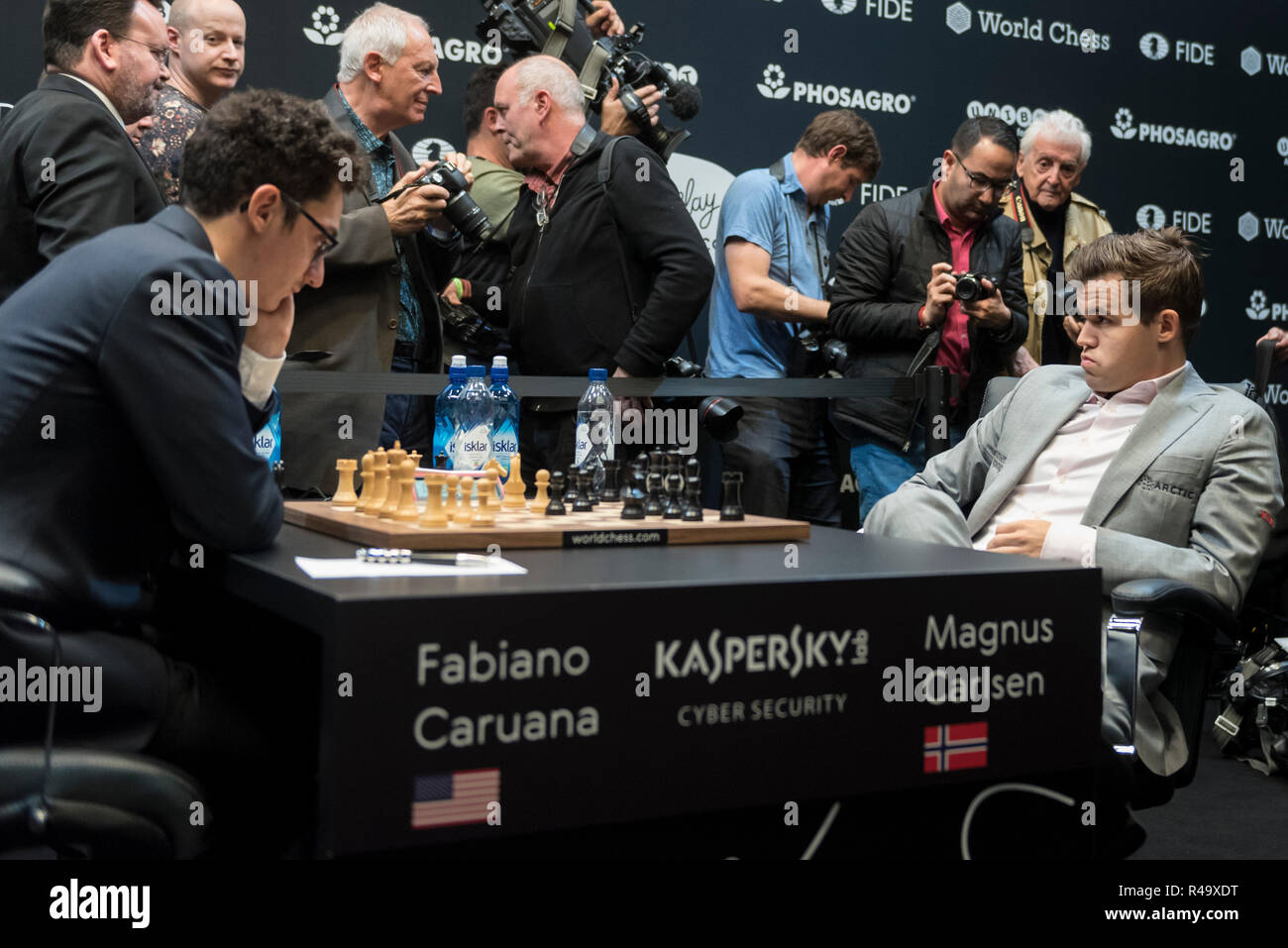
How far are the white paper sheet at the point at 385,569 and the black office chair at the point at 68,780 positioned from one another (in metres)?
0.29

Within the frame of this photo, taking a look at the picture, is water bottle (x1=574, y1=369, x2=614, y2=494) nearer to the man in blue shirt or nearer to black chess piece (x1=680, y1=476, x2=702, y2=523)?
black chess piece (x1=680, y1=476, x2=702, y2=523)

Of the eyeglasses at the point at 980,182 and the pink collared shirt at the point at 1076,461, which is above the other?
the eyeglasses at the point at 980,182

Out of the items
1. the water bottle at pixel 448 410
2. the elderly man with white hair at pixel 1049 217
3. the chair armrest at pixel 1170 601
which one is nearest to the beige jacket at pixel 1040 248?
the elderly man with white hair at pixel 1049 217

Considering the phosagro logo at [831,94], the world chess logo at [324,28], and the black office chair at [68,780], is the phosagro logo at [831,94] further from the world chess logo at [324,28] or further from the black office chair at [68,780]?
the black office chair at [68,780]

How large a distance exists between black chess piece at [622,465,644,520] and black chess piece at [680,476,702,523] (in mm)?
68

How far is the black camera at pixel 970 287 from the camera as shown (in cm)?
408

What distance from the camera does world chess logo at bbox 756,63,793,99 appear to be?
5285 mm

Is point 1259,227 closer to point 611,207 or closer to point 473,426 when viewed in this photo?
point 611,207

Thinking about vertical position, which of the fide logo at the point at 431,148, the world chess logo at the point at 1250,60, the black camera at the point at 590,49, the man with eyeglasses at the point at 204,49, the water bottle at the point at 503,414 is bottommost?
the water bottle at the point at 503,414

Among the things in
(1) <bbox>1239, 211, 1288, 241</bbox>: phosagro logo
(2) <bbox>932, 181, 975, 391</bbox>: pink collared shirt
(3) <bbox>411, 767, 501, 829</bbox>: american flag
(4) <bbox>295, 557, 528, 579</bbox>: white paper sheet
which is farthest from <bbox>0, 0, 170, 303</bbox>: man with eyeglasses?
(1) <bbox>1239, 211, 1288, 241</bbox>: phosagro logo

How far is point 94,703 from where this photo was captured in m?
1.56

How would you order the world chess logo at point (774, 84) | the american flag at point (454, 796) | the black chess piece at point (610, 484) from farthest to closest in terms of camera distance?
1. the world chess logo at point (774, 84)
2. the black chess piece at point (610, 484)
3. the american flag at point (454, 796)

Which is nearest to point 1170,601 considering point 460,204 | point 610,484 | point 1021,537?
point 1021,537

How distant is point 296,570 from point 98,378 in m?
0.37
